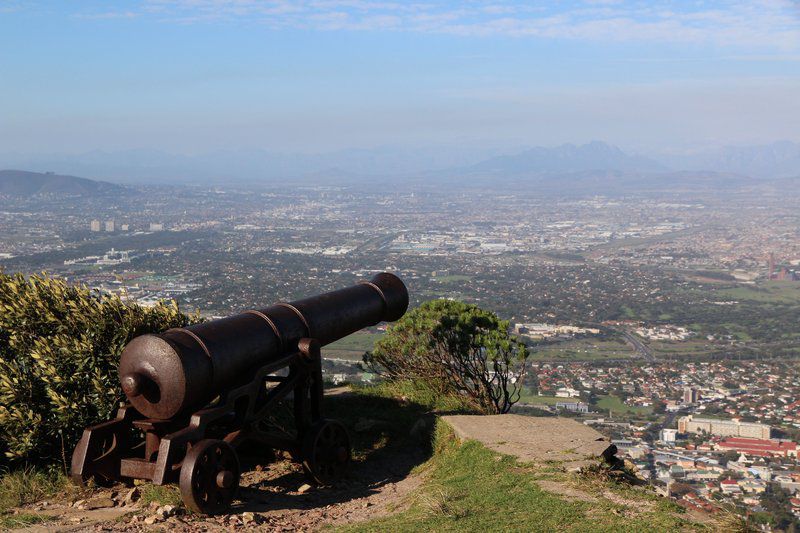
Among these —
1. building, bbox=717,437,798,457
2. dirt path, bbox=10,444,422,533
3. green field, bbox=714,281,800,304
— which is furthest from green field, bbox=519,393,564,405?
green field, bbox=714,281,800,304

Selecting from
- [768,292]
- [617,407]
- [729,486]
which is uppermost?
[729,486]

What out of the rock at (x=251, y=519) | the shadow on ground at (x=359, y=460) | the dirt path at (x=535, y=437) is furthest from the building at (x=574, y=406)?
the rock at (x=251, y=519)

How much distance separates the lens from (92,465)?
668 cm

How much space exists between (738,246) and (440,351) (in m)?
68.4

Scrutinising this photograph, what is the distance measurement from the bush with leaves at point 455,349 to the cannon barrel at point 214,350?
231cm

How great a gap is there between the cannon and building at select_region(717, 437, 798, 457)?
38.0 ft

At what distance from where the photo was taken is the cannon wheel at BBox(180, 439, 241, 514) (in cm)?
603

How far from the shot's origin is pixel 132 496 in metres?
6.82

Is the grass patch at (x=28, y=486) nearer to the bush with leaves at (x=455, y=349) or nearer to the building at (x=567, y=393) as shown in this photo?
the bush with leaves at (x=455, y=349)

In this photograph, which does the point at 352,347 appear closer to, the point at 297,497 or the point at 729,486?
the point at 729,486

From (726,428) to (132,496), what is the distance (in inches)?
620

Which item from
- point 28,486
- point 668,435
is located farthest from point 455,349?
point 668,435

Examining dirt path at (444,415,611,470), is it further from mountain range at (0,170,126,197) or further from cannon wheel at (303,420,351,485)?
mountain range at (0,170,126,197)

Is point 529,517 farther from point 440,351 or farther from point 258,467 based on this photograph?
point 440,351
